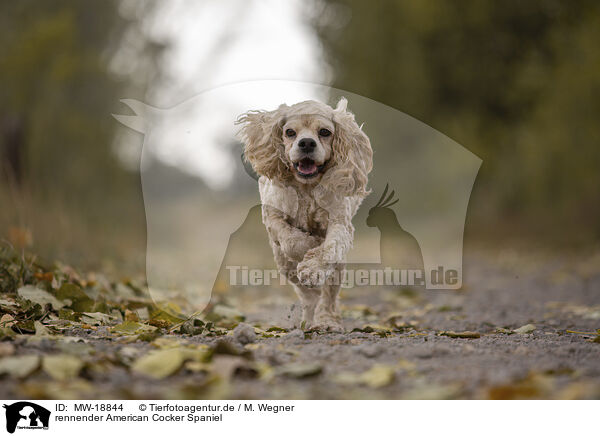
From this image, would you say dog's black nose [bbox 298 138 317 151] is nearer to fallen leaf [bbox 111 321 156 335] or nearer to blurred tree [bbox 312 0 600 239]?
fallen leaf [bbox 111 321 156 335]

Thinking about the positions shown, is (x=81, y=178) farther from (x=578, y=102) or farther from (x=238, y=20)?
(x=578, y=102)

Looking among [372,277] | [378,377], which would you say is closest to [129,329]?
[378,377]

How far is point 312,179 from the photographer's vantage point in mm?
4105

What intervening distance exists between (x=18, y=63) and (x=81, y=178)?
7.09 ft

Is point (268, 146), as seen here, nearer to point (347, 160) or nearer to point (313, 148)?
point (313, 148)

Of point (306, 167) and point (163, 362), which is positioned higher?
point (306, 167)

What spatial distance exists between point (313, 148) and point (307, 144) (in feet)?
0.16

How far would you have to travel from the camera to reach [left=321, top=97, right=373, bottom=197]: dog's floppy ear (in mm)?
4160

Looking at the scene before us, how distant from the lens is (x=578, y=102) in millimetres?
11875

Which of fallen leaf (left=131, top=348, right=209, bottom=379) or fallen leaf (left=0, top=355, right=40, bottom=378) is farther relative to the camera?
fallen leaf (left=131, top=348, right=209, bottom=379)

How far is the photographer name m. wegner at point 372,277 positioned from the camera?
672cm

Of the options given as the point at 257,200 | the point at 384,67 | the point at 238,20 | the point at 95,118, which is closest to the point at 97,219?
the point at 95,118
